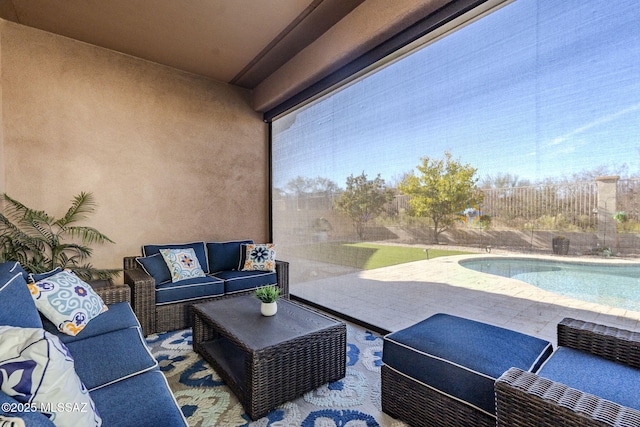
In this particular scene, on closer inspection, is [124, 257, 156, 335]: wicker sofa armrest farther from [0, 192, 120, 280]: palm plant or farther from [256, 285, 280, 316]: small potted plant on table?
[256, 285, 280, 316]: small potted plant on table

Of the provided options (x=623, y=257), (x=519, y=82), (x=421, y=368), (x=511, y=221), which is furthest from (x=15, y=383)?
(x=519, y=82)

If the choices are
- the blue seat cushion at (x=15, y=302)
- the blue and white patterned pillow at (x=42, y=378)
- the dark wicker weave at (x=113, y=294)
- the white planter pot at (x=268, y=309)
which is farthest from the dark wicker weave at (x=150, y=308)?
the blue and white patterned pillow at (x=42, y=378)

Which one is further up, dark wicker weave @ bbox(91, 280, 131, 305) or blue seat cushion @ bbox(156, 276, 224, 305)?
dark wicker weave @ bbox(91, 280, 131, 305)

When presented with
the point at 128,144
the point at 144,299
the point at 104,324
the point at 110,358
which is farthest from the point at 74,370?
the point at 128,144

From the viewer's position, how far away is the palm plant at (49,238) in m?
3.01

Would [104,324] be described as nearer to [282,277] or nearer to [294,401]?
[294,401]

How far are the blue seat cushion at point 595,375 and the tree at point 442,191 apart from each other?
3.78 feet

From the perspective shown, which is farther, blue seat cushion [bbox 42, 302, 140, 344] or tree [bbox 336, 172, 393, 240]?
tree [bbox 336, 172, 393, 240]

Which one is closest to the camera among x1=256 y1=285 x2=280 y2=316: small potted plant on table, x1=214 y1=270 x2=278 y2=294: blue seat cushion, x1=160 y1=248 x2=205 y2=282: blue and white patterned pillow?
x1=256 y1=285 x2=280 y2=316: small potted plant on table

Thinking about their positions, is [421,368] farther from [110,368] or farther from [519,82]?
[519,82]

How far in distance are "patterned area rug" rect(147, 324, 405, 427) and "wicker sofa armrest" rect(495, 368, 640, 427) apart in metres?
0.78

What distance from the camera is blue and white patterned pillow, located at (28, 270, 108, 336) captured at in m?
1.94

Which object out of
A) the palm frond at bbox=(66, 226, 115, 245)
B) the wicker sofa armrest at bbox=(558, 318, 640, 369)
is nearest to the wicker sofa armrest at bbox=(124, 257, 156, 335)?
the palm frond at bbox=(66, 226, 115, 245)

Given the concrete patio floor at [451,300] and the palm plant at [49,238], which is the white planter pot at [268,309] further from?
the palm plant at [49,238]
